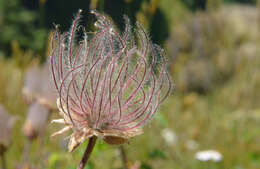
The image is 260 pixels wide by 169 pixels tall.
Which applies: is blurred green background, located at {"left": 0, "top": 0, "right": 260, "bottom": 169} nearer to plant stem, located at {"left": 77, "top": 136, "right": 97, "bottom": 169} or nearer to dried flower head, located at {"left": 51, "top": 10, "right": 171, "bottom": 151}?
dried flower head, located at {"left": 51, "top": 10, "right": 171, "bottom": 151}

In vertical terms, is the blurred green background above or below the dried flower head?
below

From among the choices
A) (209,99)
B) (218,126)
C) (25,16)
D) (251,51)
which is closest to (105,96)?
(218,126)

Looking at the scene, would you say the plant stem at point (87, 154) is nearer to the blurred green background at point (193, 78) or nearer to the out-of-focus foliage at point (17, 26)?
the blurred green background at point (193, 78)

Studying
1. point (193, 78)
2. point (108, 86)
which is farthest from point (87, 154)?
point (193, 78)

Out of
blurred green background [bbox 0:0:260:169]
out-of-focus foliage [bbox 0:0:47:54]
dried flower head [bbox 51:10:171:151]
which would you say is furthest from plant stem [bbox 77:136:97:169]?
out-of-focus foliage [bbox 0:0:47:54]

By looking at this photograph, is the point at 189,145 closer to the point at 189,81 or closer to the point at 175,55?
the point at 189,81

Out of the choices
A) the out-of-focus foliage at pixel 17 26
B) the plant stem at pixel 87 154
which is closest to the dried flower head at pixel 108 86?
the plant stem at pixel 87 154
